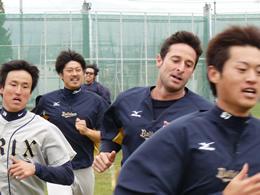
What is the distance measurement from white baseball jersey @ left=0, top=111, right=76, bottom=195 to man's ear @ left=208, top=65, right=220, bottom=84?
2570 mm

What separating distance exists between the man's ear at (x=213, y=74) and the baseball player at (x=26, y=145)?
8.04 feet

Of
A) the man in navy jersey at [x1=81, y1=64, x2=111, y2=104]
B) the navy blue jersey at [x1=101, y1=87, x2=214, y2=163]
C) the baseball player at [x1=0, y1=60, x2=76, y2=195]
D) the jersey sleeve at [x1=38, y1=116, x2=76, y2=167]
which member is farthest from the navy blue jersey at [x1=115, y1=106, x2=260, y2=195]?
the man in navy jersey at [x1=81, y1=64, x2=111, y2=104]

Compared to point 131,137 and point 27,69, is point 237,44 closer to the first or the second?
point 131,137

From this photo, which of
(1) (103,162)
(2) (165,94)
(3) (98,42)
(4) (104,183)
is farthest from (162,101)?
(3) (98,42)

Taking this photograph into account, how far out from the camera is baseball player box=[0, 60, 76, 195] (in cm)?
522

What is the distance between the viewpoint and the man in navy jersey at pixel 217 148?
8.61ft

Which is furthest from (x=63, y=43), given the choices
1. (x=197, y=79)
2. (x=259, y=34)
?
(x=259, y=34)

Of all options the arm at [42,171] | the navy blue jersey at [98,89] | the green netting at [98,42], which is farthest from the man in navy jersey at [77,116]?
the green netting at [98,42]

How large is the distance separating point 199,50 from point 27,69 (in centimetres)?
163

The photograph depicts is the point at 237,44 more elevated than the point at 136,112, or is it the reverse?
the point at 237,44

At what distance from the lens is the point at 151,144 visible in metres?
2.69

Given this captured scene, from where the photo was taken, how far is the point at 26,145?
5.26 meters

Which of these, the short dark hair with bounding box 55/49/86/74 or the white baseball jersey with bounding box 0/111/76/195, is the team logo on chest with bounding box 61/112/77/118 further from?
the white baseball jersey with bounding box 0/111/76/195

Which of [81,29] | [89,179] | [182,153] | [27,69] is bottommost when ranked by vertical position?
[89,179]
